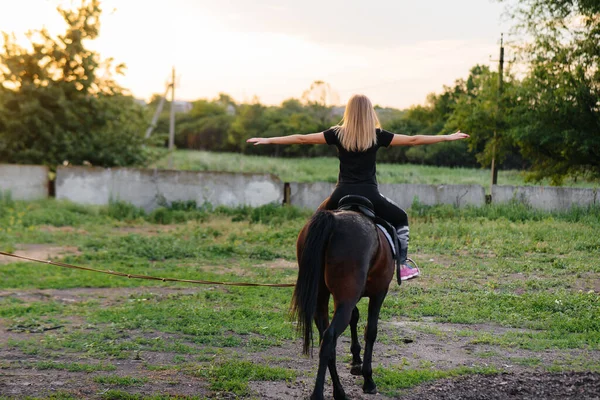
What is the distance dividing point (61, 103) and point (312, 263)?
18.0m


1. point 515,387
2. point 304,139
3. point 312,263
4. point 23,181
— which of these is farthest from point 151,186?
point 515,387

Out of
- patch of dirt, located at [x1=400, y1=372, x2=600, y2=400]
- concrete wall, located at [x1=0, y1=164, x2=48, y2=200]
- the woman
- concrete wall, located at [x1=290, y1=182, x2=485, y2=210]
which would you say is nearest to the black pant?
the woman

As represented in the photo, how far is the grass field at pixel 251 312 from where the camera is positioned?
5.44m

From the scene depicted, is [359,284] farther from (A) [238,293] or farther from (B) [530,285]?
(B) [530,285]

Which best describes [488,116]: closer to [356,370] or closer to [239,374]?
[356,370]

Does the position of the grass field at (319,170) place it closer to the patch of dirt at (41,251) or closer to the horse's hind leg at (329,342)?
the patch of dirt at (41,251)

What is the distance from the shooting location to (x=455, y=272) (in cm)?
Result: 1023

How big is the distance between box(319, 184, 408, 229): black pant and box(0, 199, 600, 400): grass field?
4.36 ft

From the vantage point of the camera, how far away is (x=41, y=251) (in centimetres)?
1253

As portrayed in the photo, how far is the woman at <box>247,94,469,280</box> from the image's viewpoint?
5309 mm

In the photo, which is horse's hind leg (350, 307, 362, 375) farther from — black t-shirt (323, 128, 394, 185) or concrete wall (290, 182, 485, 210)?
concrete wall (290, 182, 485, 210)

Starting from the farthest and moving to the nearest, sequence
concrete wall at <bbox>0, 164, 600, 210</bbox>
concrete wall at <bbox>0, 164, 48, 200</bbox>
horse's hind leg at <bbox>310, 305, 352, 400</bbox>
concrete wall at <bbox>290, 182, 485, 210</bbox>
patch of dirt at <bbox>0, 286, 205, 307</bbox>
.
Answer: concrete wall at <bbox>0, 164, 48, 200</bbox>, concrete wall at <bbox>0, 164, 600, 210</bbox>, concrete wall at <bbox>290, 182, 485, 210</bbox>, patch of dirt at <bbox>0, 286, 205, 307</bbox>, horse's hind leg at <bbox>310, 305, 352, 400</bbox>

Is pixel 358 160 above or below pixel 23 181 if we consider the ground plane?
above

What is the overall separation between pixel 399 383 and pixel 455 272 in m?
5.23
